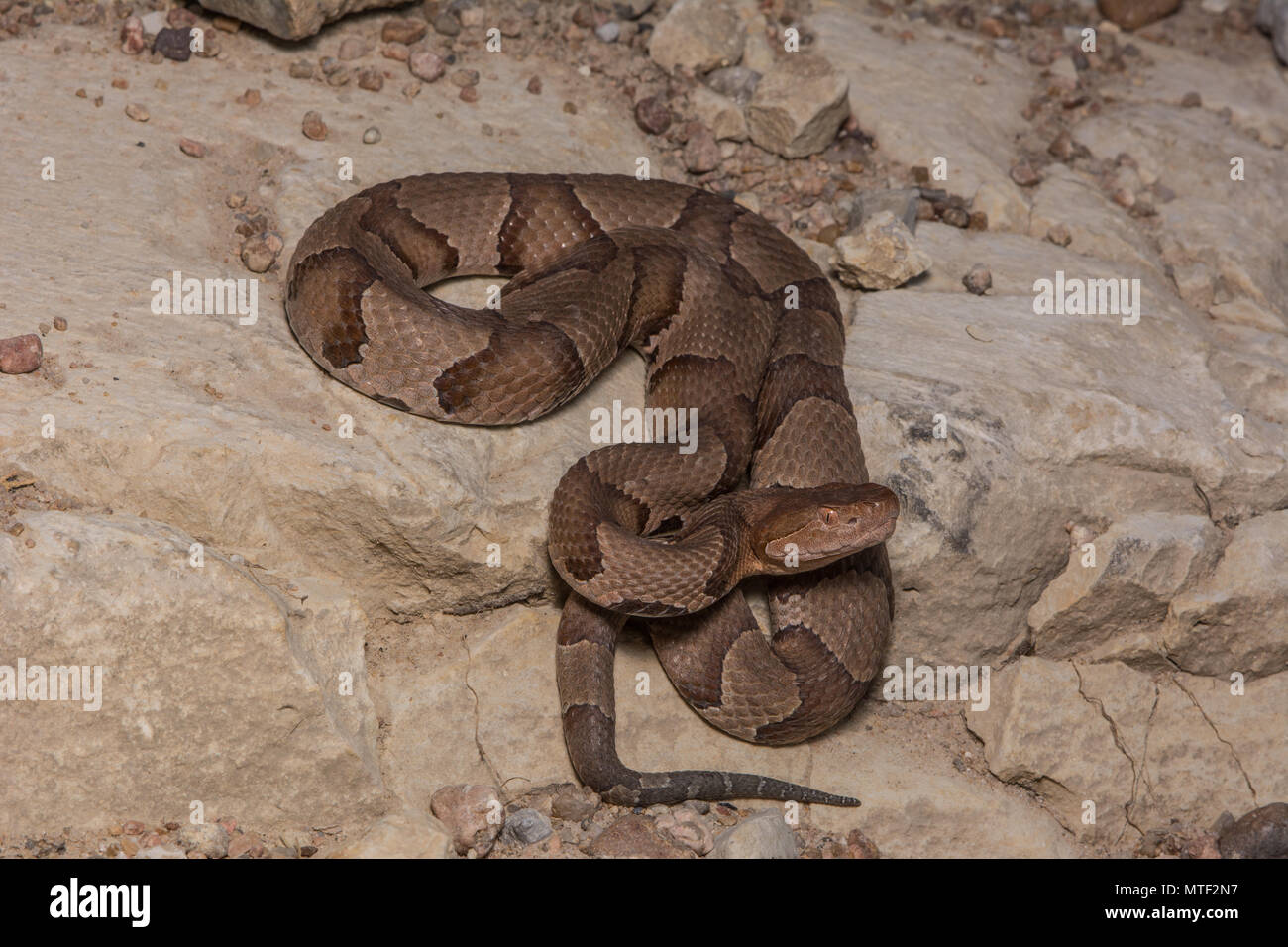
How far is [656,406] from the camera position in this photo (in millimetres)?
6570

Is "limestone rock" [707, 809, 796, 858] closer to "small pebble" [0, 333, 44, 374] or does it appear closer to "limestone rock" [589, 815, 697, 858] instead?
"limestone rock" [589, 815, 697, 858]

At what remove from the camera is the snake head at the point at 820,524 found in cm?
562

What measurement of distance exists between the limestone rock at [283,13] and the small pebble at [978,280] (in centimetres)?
444

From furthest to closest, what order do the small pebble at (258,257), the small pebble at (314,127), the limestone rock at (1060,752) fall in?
the small pebble at (314,127) → the small pebble at (258,257) → the limestone rock at (1060,752)

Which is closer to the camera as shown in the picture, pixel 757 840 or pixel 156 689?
pixel 156 689

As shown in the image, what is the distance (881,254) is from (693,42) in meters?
2.35

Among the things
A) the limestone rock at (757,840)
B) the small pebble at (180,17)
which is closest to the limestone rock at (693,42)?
the small pebble at (180,17)

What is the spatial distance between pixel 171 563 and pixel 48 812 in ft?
3.55

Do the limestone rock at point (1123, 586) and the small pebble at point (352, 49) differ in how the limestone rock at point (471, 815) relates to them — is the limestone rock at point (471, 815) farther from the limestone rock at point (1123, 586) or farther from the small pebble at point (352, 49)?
the small pebble at point (352, 49)

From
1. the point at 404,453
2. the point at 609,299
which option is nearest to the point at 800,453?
the point at 609,299

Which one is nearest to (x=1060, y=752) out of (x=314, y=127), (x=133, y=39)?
(x=314, y=127)

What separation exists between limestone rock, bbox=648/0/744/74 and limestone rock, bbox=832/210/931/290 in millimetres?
1982

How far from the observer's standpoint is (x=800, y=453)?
20.5 feet

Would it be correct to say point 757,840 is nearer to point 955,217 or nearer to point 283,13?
point 955,217
